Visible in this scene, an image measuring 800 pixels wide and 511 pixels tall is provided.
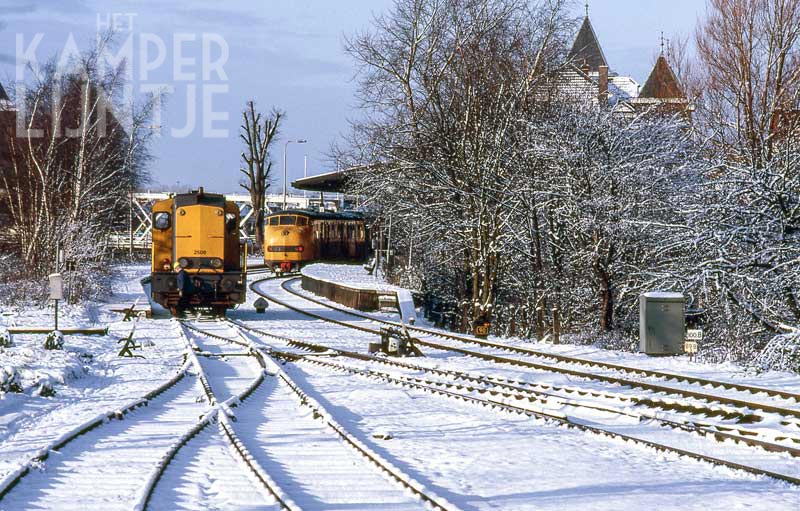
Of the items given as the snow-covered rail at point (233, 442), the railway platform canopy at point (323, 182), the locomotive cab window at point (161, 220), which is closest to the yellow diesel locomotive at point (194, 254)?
the locomotive cab window at point (161, 220)

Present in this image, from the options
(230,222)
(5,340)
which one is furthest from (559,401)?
(230,222)

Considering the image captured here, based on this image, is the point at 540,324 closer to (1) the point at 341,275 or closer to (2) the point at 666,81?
(2) the point at 666,81

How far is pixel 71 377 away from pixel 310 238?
3617 centimetres

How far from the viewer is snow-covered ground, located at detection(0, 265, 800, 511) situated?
6219 mm

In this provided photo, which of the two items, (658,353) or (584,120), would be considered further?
(584,120)

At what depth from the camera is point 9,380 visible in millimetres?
11023

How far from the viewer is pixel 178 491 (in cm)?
635

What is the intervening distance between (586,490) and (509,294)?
19.9 meters

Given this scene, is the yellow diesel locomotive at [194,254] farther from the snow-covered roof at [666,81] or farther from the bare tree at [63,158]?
the snow-covered roof at [666,81]

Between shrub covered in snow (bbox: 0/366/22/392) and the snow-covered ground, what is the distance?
0.62 ft

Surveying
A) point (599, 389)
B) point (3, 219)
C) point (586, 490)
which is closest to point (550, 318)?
point (599, 389)

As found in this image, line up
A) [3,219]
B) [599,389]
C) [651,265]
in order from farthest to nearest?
[3,219], [651,265], [599,389]

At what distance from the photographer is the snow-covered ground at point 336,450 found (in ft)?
20.4

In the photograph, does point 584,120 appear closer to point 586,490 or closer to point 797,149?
point 797,149
